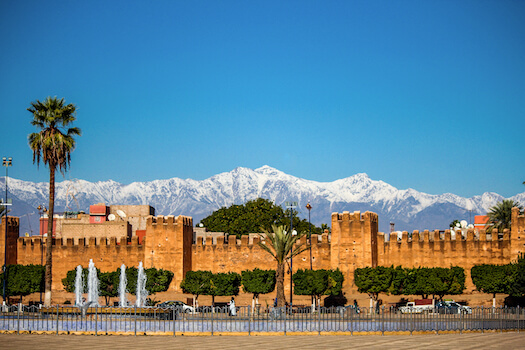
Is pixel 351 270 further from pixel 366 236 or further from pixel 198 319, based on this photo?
pixel 198 319

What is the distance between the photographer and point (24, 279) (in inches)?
2194

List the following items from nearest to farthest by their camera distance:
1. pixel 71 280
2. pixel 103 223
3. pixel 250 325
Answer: pixel 250 325
pixel 71 280
pixel 103 223

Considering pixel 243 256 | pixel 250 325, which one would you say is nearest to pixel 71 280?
pixel 243 256

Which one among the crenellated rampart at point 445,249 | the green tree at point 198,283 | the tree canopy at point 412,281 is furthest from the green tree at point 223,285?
the crenellated rampart at point 445,249

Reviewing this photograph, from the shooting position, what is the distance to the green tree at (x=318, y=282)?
5247cm

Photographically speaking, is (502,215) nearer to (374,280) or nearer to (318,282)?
(374,280)

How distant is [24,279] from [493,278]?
33028 millimetres

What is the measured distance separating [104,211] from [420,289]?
45.6 metres

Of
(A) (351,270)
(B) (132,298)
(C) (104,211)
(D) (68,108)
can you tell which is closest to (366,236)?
(A) (351,270)

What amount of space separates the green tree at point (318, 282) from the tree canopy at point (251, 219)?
103 ft

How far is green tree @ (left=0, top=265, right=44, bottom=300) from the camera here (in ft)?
182

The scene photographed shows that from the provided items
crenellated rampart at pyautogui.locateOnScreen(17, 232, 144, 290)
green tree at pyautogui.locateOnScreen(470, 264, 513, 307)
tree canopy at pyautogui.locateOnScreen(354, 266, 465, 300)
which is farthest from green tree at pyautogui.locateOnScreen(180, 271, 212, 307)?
green tree at pyautogui.locateOnScreen(470, 264, 513, 307)

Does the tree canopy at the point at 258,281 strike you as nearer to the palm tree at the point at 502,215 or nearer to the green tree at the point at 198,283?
the green tree at the point at 198,283

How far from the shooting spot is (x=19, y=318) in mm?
30109
